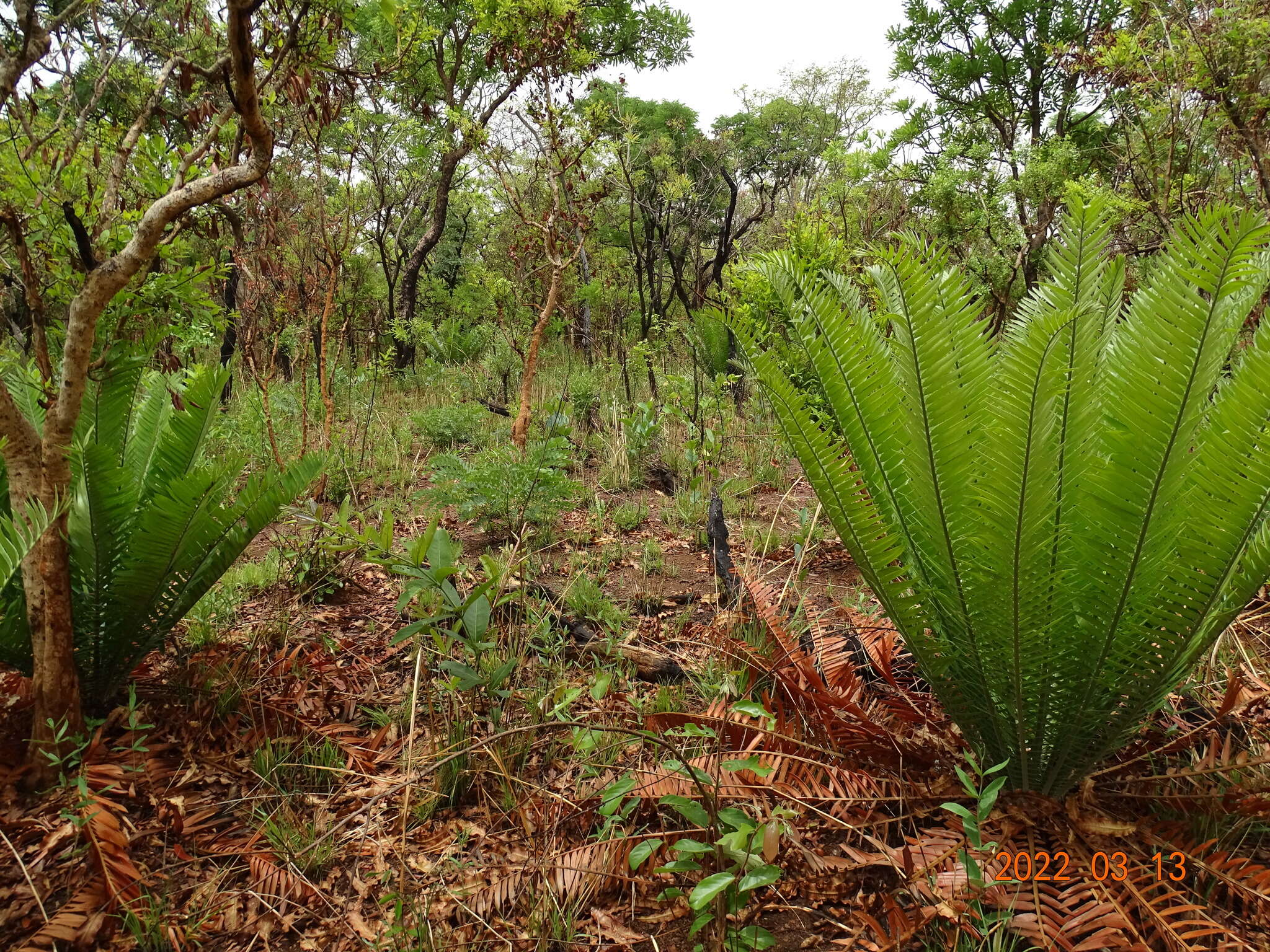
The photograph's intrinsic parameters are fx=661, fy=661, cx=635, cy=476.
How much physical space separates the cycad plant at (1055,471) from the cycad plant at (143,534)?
1.27m

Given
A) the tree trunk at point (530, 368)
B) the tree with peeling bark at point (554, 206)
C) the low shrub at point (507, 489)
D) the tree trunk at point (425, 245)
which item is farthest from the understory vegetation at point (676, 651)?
the tree trunk at point (425, 245)

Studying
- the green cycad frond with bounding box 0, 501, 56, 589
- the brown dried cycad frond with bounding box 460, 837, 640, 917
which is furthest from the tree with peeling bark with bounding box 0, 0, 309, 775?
the brown dried cycad frond with bounding box 460, 837, 640, 917

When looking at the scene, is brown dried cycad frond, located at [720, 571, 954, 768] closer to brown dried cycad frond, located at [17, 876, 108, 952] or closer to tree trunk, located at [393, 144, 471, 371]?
brown dried cycad frond, located at [17, 876, 108, 952]

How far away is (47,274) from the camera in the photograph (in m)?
1.95

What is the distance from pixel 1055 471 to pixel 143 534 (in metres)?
1.87

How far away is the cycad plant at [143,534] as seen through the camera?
1.50 m

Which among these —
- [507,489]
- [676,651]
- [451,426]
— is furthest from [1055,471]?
[451,426]

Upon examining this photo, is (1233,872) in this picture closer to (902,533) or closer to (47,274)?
(902,533)

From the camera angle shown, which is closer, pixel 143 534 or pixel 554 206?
pixel 143 534

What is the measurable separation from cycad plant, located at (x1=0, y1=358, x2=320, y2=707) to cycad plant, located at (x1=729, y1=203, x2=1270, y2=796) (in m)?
1.27

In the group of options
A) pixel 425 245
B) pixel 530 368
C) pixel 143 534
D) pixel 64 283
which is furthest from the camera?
pixel 425 245

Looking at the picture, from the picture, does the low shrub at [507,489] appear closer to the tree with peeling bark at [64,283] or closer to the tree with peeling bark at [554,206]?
the tree with peeling bark at [554,206]

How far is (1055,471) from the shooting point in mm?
1015
